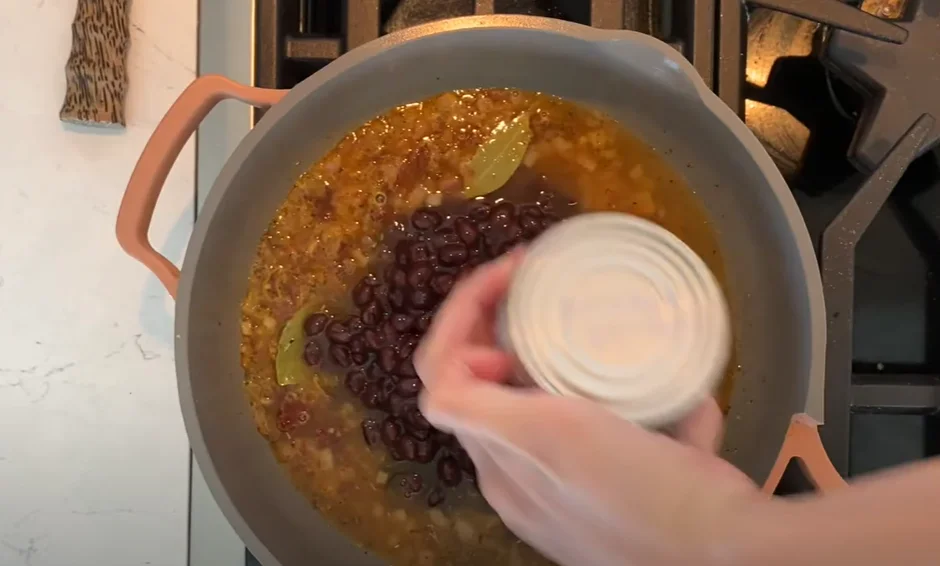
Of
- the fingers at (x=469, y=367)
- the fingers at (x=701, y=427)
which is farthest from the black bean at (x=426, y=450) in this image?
the fingers at (x=701, y=427)

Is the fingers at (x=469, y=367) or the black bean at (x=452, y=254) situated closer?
the fingers at (x=469, y=367)

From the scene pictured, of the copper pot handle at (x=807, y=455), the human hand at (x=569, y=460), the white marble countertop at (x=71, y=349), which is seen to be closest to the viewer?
the human hand at (x=569, y=460)

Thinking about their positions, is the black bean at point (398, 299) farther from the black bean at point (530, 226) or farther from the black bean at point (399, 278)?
the black bean at point (530, 226)

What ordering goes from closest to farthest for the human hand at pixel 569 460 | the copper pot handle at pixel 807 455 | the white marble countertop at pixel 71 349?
the human hand at pixel 569 460 → the copper pot handle at pixel 807 455 → the white marble countertop at pixel 71 349

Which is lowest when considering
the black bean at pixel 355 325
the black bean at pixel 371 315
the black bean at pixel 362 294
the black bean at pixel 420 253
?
the black bean at pixel 355 325

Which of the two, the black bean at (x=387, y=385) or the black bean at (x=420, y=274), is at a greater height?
the black bean at (x=420, y=274)

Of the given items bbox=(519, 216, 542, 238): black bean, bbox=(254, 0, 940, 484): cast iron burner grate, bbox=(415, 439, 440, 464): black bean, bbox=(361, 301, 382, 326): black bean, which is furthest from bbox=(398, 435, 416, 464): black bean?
bbox=(254, 0, 940, 484): cast iron burner grate

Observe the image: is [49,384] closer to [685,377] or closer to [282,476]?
[282,476]
